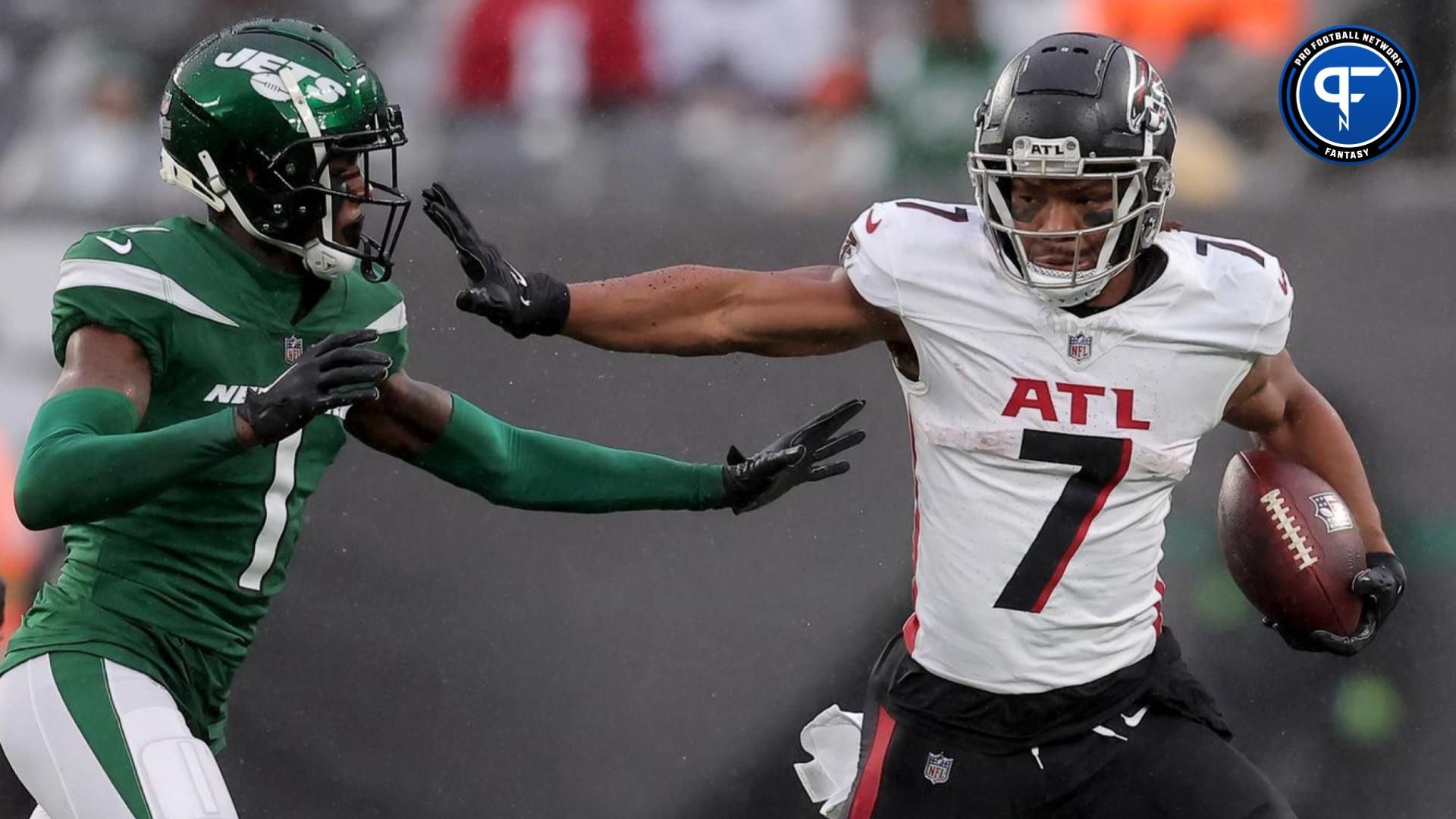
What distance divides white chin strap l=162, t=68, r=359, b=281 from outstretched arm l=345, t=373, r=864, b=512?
324mm

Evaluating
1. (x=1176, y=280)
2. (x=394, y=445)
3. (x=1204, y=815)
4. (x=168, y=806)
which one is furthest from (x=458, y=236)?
(x=1204, y=815)

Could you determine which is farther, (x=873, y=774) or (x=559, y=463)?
(x=559, y=463)

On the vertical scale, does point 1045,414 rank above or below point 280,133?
below

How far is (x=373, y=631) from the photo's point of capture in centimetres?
465

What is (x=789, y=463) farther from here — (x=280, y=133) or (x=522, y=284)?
(x=280, y=133)

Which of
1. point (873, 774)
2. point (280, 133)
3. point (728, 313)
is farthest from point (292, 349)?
point (873, 774)

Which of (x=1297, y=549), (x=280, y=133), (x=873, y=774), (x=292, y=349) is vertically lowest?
(x=873, y=774)

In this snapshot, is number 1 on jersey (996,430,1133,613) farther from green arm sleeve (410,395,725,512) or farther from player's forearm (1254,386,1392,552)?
green arm sleeve (410,395,725,512)

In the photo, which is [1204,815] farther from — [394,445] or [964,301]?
[394,445]

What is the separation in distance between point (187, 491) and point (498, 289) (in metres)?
0.64

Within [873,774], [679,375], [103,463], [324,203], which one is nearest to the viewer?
[103,463]

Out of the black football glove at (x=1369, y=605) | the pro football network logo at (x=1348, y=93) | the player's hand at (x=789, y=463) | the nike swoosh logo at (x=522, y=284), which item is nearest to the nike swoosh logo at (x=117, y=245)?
the nike swoosh logo at (x=522, y=284)

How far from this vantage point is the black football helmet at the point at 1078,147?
292 cm

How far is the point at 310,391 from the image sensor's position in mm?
2633
